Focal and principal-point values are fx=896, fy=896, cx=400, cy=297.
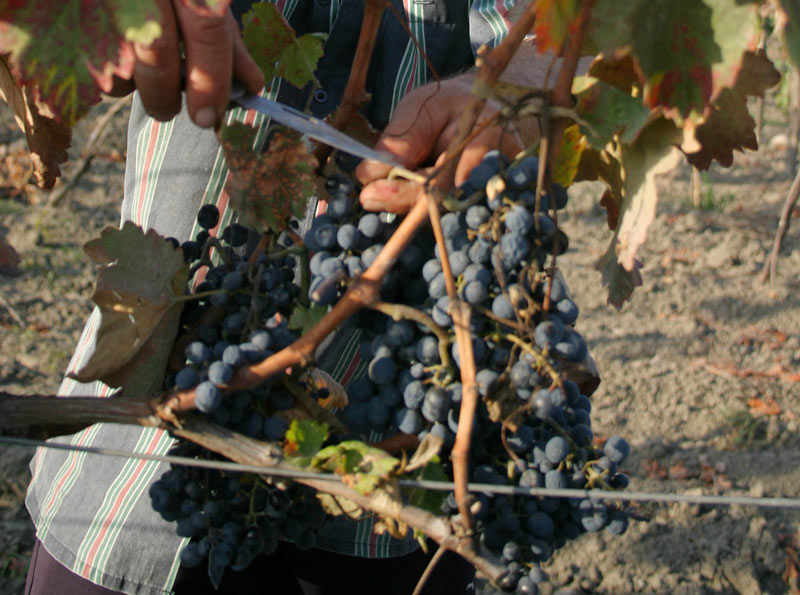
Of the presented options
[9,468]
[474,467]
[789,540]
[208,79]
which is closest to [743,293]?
[789,540]

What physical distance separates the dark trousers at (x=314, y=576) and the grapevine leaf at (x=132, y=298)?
0.56 meters

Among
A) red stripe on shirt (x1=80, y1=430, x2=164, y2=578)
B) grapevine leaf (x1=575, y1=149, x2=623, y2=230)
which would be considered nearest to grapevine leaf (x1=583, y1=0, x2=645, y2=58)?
grapevine leaf (x1=575, y1=149, x2=623, y2=230)

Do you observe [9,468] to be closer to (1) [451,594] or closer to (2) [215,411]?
(1) [451,594]

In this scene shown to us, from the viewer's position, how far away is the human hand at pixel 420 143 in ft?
2.88

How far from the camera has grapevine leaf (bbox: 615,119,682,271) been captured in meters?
0.81

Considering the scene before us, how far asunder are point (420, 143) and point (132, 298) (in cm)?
34

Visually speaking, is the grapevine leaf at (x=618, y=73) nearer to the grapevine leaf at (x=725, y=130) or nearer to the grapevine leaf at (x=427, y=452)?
the grapevine leaf at (x=725, y=130)

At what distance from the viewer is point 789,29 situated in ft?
2.31

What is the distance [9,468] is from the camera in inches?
103

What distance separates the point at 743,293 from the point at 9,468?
2.80 meters

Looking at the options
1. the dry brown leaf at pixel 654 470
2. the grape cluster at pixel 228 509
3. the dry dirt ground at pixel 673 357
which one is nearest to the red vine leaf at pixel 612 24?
the grape cluster at pixel 228 509

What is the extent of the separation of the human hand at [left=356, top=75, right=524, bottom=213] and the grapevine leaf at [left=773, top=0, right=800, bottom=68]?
255 mm

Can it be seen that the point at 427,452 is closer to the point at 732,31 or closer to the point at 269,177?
the point at 269,177

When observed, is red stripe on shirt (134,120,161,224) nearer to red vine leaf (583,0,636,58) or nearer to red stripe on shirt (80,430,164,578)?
red stripe on shirt (80,430,164,578)
